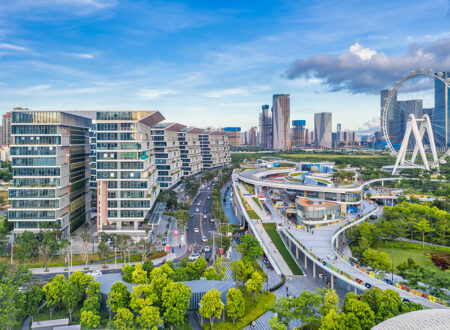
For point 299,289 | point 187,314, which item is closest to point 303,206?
point 299,289

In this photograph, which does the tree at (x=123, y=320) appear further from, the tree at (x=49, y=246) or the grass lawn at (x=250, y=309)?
the tree at (x=49, y=246)

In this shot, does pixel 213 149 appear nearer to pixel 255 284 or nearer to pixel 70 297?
pixel 255 284

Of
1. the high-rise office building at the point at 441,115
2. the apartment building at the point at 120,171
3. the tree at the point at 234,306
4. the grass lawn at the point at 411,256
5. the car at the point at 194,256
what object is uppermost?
the high-rise office building at the point at 441,115

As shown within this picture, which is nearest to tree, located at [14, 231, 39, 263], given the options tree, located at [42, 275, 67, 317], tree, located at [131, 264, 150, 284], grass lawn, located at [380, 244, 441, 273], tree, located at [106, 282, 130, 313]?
tree, located at [42, 275, 67, 317]

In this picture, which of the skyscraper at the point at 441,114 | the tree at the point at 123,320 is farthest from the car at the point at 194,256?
the skyscraper at the point at 441,114

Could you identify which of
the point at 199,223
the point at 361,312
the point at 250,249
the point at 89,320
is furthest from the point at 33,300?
the point at 199,223

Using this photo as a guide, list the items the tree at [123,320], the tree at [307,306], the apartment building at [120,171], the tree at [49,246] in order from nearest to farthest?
the tree at [123,320] → the tree at [307,306] → the tree at [49,246] → the apartment building at [120,171]
